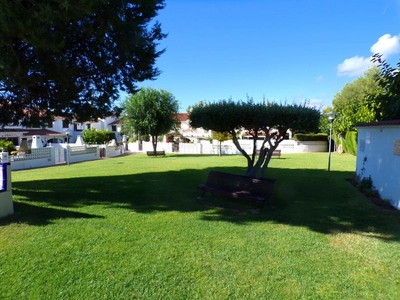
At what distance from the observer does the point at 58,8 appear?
442 centimetres

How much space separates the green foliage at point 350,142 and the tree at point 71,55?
21.5m

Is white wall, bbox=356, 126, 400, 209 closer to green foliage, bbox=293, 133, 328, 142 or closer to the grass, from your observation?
the grass

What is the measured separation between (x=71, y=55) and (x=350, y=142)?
82.4 feet

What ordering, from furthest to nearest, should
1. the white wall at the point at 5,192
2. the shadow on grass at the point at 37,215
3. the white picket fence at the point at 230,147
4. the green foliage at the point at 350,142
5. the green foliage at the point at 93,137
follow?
the green foliage at the point at 93,137 < the white picket fence at the point at 230,147 < the green foliage at the point at 350,142 < the white wall at the point at 5,192 < the shadow on grass at the point at 37,215

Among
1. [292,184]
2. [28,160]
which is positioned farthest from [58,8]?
[28,160]

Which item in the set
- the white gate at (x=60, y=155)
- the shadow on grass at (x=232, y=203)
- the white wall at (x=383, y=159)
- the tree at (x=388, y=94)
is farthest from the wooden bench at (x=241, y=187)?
the white gate at (x=60, y=155)

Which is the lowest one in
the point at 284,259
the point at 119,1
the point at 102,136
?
the point at 284,259

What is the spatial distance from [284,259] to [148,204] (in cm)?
386

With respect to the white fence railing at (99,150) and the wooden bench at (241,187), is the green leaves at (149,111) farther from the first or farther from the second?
the wooden bench at (241,187)

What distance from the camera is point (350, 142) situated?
24672mm

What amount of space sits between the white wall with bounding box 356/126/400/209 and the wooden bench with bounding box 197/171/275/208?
10.3 feet

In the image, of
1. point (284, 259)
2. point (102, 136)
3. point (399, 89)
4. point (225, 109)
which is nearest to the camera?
point (284, 259)

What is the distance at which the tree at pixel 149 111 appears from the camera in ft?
86.1

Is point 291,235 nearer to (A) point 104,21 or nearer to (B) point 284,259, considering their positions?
(B) point 284,259
